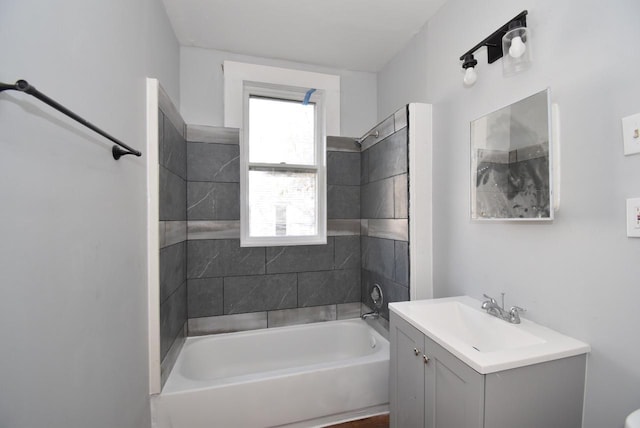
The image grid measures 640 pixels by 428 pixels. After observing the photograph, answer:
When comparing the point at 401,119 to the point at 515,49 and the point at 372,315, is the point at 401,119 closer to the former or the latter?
the point at 515,49

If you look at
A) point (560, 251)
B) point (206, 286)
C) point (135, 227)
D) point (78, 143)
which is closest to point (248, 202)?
point (206, 286)

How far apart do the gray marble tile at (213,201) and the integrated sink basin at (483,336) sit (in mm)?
1525

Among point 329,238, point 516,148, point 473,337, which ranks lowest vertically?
point 473,337

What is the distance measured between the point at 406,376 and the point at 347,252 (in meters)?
1.28

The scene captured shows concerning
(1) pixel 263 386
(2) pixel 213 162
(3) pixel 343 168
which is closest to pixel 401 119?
(3) pixel 343 168

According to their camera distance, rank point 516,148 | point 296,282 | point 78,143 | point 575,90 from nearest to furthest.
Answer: point 78,143, point 575,90, point 516,148, point 296,282

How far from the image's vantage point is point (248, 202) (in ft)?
7.63

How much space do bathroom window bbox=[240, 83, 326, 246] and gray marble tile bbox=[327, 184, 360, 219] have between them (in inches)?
3.2

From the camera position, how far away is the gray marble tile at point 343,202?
2.51 m

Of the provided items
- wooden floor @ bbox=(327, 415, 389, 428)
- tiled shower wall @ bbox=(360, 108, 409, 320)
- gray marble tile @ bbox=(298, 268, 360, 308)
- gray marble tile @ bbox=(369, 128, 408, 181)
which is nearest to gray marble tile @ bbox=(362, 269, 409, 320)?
tiled shower wall @ bbox=(360, 108, 409, 320)

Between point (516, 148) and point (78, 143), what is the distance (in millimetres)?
1755

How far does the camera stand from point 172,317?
175cm

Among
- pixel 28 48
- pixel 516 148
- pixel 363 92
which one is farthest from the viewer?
pixel 363 92

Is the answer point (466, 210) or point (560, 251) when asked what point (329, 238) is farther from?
point (560, 251)
